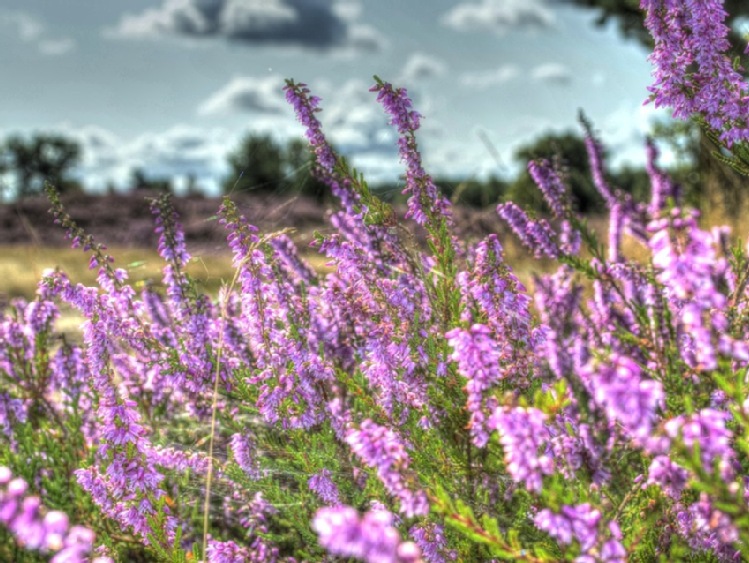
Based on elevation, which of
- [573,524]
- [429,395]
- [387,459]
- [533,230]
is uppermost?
[533,230]

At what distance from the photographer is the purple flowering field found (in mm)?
1741

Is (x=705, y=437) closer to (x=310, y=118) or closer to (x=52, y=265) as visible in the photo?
(x=310, y=118)

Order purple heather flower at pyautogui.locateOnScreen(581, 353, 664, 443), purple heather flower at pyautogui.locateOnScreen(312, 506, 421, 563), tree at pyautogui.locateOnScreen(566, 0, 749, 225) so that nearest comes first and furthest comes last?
1. purple heather flower at pyautogui.locateOnScreen(312, 506, 421, 563)
2. purple heather flower at pyautogui.locateOnScreen(581, 353, 664, 443)
3. tree at pyautogui.locateOnScreen(566, 0, 749, 225)

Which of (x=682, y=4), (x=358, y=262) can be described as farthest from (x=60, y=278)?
(x=682, y=4)

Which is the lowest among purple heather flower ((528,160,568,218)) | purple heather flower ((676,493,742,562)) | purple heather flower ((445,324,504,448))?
purple heather flower ((676,493,742,562))

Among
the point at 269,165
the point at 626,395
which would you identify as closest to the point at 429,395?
the point at 626,395

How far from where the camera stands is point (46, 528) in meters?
1.45

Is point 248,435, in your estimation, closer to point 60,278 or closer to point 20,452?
point 60,278

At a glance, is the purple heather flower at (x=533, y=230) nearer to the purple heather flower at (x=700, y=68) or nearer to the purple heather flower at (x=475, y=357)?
the purple heather flower at (x=700, y=68)

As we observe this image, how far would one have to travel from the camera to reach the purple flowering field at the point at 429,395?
1.74 meters

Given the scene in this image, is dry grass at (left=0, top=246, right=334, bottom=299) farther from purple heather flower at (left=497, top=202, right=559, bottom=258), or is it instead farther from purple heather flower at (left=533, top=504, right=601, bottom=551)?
purple heather flower at (left=533, top=504, right=601, bottom=551)

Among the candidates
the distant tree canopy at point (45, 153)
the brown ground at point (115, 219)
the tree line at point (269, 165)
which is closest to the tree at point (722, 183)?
the tree line at point (269, 165)

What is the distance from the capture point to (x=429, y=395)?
3.01 meters

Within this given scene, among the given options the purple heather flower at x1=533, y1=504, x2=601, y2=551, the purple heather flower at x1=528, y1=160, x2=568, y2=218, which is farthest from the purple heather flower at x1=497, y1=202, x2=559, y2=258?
the purple heather flower at x1=533, y1=504, x2=601, y2=551
